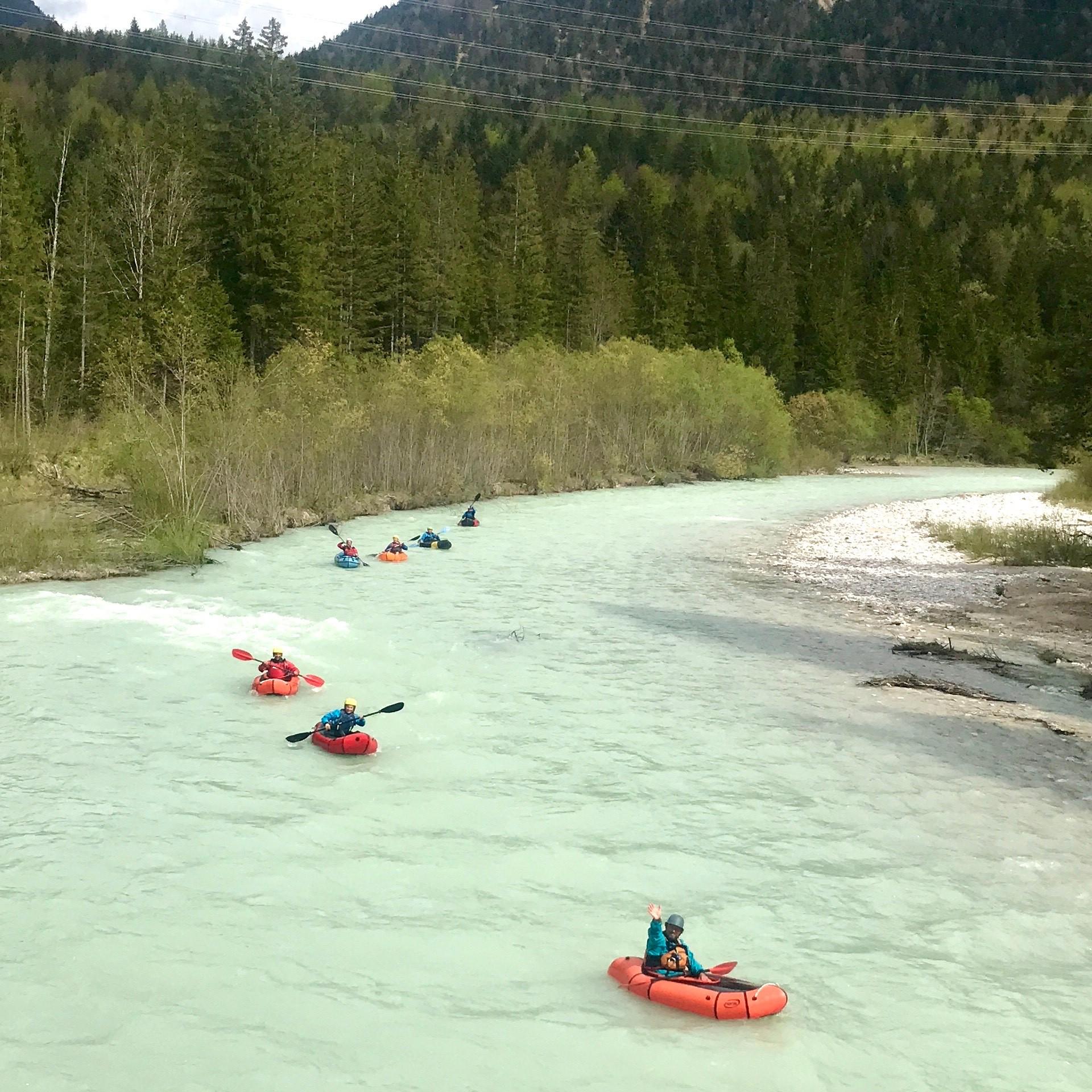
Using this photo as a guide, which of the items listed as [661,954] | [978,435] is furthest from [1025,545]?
[978,435]

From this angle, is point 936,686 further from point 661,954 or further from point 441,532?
point 441,532

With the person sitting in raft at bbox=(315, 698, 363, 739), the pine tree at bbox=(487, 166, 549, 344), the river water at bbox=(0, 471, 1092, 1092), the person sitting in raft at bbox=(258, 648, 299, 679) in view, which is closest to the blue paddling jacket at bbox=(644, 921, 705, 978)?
the river water at bbox=(0, 471, 1092, 1092)

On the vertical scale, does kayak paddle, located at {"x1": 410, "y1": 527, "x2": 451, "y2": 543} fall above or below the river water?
below

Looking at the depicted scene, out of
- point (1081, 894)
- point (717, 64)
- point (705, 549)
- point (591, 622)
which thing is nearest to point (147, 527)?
point (591, 622)

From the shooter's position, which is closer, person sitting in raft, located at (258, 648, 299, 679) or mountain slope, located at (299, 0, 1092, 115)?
person sitting in raft, located at (258, 648, 299, 679)

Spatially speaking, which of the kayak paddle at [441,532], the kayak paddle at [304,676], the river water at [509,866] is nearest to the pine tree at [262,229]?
the kayak paddle at [441,532]

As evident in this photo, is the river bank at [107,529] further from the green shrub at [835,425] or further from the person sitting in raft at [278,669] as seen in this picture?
the green shrub at [835,425]

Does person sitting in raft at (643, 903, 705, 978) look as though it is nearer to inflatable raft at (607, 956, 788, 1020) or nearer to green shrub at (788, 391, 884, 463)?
inflatable raft at (607, 956, 788, 1020)

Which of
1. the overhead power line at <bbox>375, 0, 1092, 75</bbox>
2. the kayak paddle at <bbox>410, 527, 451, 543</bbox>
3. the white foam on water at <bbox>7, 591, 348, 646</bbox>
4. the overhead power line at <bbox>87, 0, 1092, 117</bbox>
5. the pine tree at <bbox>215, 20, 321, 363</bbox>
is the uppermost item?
the overhead power line at <bbox>375, 0, 1092, 75</bbox>

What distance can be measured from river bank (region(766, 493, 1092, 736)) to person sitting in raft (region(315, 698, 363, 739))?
6.48m

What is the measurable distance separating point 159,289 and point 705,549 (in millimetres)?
20024

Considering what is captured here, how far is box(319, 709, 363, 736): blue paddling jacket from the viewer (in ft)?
34.6

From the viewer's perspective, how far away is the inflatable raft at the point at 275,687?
12188mm

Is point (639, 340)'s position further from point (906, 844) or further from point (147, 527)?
point (906, 844)
